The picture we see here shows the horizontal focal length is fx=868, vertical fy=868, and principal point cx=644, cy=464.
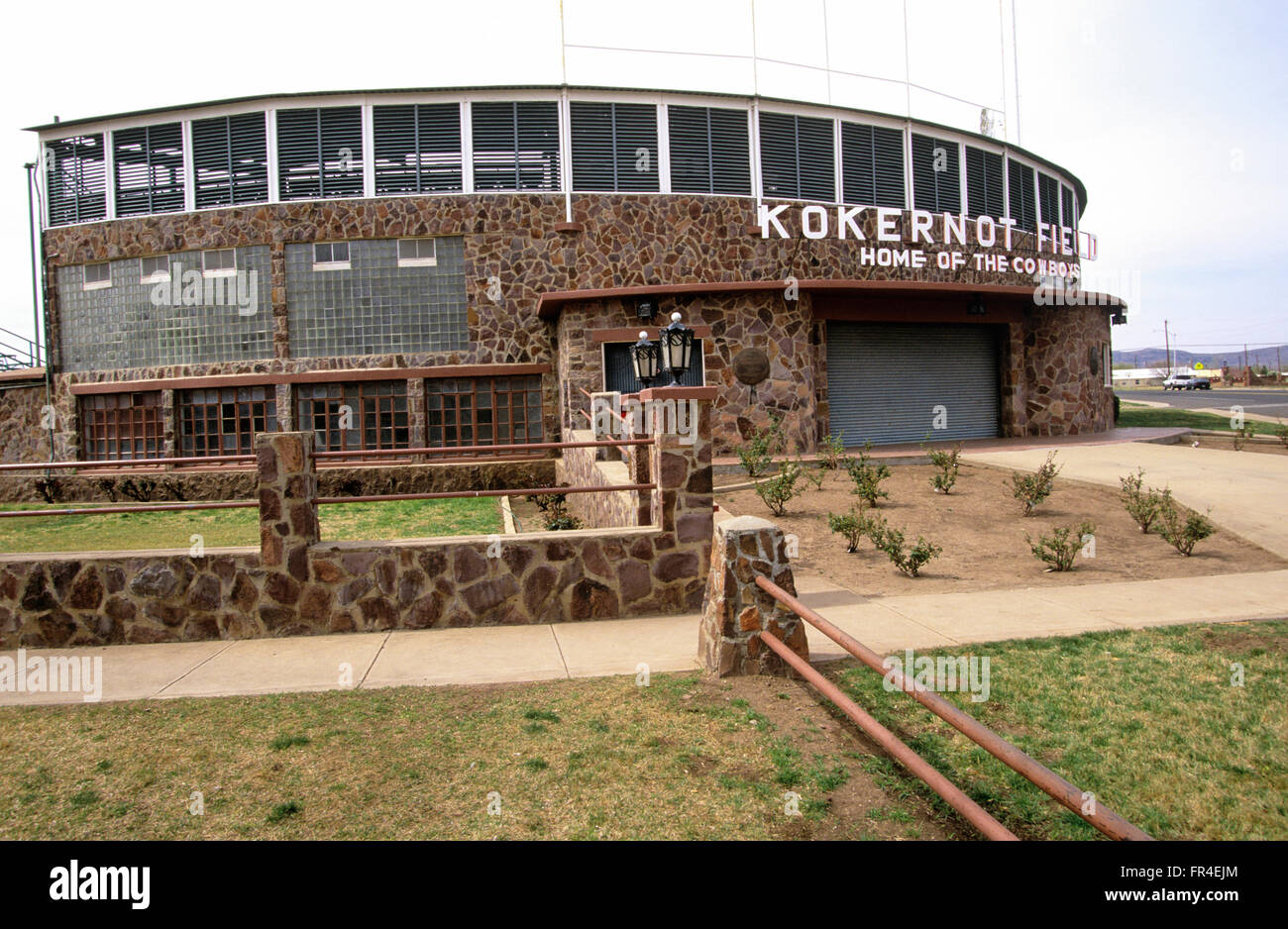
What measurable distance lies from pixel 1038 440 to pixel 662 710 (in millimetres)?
17198

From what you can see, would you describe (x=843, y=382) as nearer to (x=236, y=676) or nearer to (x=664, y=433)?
(x=664, y=433)

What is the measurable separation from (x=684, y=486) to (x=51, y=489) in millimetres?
18799

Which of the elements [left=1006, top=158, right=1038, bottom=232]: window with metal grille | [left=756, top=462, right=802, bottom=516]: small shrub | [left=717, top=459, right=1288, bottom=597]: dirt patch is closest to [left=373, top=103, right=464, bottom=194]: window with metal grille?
[left=717, top=459, right=1288, bottom=597]: dirt patch

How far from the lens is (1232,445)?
61.5 ft

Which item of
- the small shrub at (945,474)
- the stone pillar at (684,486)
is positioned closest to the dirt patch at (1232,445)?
the small shrub at (945,474)

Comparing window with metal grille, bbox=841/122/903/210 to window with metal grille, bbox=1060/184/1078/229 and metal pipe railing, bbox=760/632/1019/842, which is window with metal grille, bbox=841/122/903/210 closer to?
window with metal grille, bbox=1060/184/1078/229

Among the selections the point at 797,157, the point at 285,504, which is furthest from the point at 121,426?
the point at 797,157

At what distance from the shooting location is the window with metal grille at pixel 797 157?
826 inches

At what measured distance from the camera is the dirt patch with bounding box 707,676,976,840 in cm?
380

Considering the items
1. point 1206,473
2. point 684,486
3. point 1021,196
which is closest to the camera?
point 684,486

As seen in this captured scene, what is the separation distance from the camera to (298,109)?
66.2ft

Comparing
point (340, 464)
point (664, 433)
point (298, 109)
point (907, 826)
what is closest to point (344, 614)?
point (664, 433)

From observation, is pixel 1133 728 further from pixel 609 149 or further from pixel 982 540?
pixel 609 149

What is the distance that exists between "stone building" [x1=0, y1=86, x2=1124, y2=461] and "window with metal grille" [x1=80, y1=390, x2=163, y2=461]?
8cm
